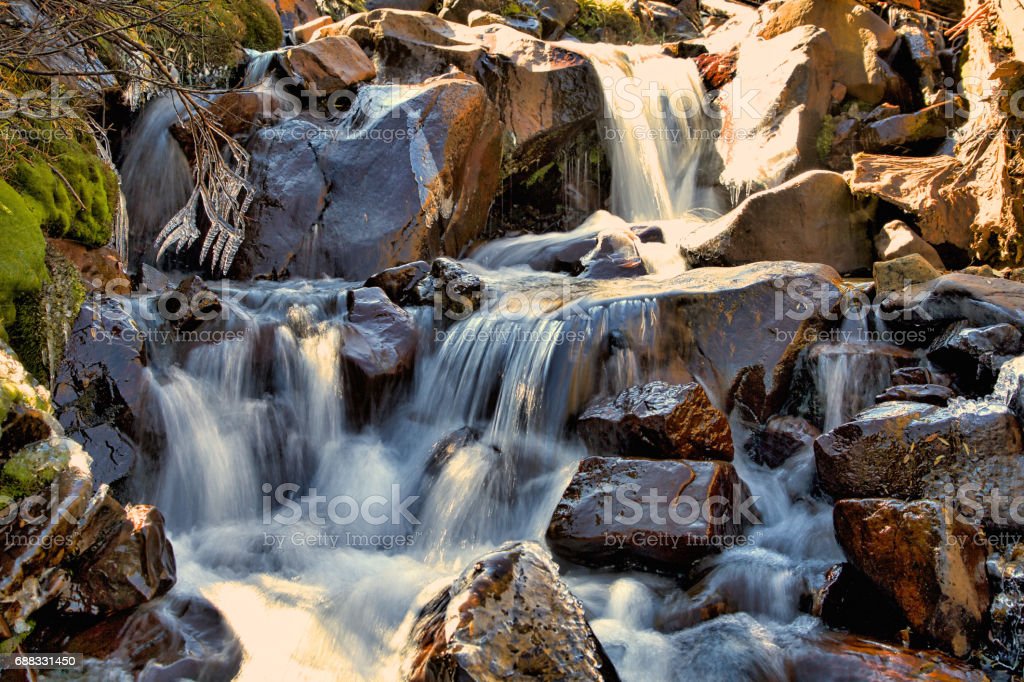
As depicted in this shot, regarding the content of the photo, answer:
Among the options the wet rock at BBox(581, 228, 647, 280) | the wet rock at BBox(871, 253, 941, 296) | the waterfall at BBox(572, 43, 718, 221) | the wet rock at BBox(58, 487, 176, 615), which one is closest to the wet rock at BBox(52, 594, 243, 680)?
the wet rock at BBox(58, 487, 176, 615)

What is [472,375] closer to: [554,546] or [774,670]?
[554,546]

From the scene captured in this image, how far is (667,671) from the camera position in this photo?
3.38m

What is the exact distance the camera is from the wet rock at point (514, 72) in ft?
31.2

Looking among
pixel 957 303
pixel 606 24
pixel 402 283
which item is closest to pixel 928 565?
pixel 957 303

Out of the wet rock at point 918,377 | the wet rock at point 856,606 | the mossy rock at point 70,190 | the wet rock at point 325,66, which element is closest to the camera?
the wet rock at point 856,606

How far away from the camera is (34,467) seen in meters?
3.04

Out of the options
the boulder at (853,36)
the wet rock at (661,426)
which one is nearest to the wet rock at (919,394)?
the wet rock at (661,426)

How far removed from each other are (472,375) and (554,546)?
6.05ft

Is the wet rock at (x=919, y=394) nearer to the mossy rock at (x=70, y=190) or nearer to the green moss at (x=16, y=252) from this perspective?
the green moss at (x=16, y=252)

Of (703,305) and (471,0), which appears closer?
(703,305)

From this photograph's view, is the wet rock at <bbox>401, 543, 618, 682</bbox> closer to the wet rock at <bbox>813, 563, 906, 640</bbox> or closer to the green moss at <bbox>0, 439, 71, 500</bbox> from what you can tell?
the wet rock at <bbox>813, 563, 906, 640</bbox>

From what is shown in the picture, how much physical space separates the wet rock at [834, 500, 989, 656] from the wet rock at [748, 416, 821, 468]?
4.52 ft

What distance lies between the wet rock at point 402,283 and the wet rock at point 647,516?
2.74m

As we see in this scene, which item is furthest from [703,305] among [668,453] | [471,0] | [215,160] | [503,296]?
[471,0]
